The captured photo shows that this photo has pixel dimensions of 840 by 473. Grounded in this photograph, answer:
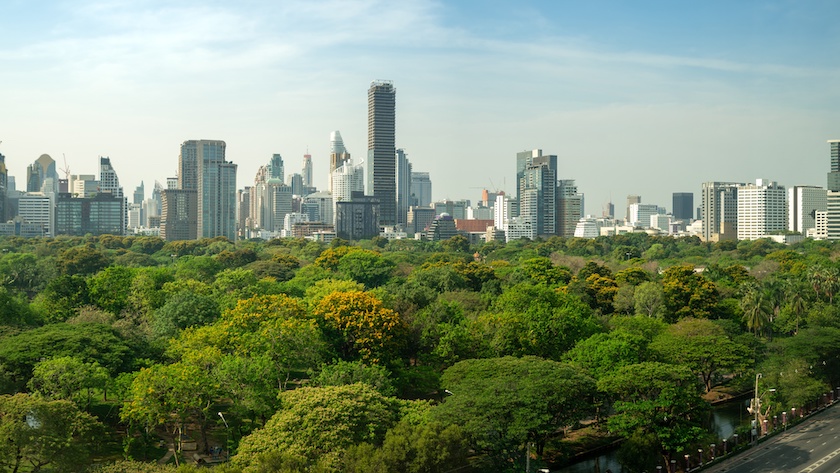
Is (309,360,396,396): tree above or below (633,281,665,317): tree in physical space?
below

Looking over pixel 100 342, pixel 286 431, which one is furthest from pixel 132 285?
pixel 286 431

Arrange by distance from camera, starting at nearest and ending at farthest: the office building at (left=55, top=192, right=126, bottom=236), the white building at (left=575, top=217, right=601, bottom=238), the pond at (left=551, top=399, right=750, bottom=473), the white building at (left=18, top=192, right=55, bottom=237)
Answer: the pond at (left=551, top=399, right=750, bottom=473), the office building at (left=55, top=192, right=126, bottom=236), the white building at (left=18, top=192, right=55, bottom=237), the white building at (left=575, top=217, right=601, bottom=238)

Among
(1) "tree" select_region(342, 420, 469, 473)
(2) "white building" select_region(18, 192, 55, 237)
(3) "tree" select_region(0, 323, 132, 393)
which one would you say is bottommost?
(1) "tree" select_region(342, 420, 469, 473)

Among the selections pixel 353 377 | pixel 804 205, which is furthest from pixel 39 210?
pixel 804 205

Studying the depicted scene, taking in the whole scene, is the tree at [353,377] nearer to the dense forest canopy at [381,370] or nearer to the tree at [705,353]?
the dense forest canopy at [381,370]

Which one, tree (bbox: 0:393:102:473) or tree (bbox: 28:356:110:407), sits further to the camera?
tree (bbox: 28:356:110:407)

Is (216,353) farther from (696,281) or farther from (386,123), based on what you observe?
(386,123)

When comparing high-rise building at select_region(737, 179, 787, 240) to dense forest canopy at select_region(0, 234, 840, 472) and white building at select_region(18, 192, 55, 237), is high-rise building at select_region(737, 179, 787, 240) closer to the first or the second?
dense forest canopy at select_region(0, 234, 840, 472)

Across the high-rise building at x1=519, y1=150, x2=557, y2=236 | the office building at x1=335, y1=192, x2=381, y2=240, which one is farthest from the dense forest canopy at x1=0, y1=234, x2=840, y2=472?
the high-rise building at x1=519, y1=150, x2=557, y2=236
